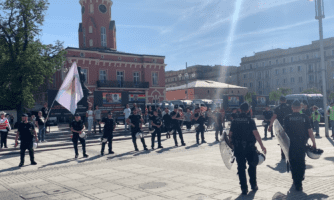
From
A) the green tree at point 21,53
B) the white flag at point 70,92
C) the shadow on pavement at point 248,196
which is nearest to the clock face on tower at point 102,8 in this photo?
the green tree at point 21,53

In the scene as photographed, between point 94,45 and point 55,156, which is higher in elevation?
point 94,45

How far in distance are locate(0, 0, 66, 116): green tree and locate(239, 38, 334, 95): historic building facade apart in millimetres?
65356

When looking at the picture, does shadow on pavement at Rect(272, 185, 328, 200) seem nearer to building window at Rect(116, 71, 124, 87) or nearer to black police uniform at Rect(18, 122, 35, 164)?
black police uniform at Rect(18, 122, 35, 164)

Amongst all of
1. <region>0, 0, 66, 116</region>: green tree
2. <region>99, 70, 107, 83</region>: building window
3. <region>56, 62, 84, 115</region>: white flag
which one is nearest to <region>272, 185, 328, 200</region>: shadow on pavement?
<region>56, 62, 84, 115</region>: white flag

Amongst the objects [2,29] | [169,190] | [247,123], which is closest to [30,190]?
[169,190]

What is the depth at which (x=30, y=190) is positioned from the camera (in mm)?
7211

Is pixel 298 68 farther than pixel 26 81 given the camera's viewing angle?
Yes

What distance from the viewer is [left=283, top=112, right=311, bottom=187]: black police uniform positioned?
20.3ft

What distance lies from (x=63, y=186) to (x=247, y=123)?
15.2 ft

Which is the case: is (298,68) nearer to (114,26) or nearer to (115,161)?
(114,26)

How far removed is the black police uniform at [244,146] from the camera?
A: 6.06 m

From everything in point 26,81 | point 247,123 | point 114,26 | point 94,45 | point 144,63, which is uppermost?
point 114,26

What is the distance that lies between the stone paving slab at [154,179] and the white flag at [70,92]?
3174 mm

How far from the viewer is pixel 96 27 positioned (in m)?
50.0
